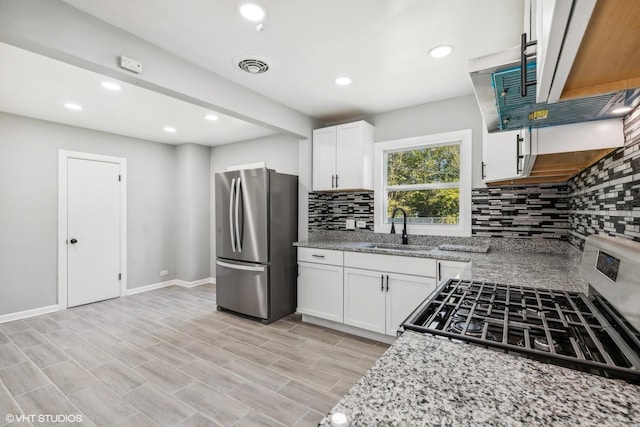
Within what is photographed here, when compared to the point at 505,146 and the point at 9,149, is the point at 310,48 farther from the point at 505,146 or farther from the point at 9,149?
the point at 9,149

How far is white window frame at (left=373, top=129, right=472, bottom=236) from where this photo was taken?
9.78ft

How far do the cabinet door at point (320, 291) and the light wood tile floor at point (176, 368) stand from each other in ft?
0.63

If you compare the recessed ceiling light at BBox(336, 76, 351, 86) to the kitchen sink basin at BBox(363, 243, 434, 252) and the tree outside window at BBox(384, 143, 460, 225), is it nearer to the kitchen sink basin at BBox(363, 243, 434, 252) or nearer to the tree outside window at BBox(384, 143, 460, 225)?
the tree outside window at BBox(384, 143, 460, 225)

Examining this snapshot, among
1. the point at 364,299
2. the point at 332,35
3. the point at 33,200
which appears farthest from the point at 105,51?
the point at 33,200

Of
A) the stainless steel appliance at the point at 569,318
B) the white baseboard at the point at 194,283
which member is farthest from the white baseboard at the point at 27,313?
the stainless steel appliance at the point at 569,318

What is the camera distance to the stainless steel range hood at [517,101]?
91cm

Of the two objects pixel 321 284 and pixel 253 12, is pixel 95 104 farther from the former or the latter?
pixel 321 284

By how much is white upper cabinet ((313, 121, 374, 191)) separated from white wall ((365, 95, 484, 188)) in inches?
7.3

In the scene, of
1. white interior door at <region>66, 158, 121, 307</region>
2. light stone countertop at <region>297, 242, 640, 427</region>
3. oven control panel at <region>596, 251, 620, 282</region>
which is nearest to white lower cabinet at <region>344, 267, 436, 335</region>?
oven control panel at <region>596, 251, 620, 282</region>

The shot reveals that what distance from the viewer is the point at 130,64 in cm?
191

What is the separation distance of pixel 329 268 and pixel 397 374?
255cm

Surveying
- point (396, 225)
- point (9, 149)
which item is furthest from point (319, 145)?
point (9, 149)

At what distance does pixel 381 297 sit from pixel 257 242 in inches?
59.2

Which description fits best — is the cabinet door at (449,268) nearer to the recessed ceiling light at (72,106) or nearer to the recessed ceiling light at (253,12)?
the recessed ceiling light at (253,12)
